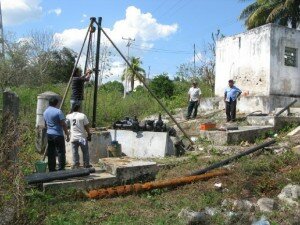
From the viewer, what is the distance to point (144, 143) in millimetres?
10742

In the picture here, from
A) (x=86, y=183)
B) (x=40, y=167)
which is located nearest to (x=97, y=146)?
(x=40, y=167)

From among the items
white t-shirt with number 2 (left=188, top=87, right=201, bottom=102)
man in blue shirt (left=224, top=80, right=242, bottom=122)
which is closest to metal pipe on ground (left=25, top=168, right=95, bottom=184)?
man in blue shirt (left=224, top=80, right=242, bottom=122)

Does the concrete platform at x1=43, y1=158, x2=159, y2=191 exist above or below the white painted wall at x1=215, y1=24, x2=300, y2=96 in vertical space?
below

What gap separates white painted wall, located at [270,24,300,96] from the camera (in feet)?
52.4

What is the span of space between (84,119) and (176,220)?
340cm

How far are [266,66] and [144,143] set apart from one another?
25.1 ft

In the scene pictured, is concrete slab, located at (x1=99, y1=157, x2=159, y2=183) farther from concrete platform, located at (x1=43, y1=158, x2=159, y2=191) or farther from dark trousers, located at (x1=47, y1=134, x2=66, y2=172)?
dark trousers, located at (x1=47, y1=134, x2=66, y2=172)

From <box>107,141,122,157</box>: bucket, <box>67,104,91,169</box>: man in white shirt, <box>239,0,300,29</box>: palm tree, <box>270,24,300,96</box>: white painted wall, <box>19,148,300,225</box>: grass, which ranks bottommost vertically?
<box>19,148,300,225</box>: grass

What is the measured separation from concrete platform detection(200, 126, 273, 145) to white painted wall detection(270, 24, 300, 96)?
4422 millimetres

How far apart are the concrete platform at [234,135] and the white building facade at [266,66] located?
139 inches

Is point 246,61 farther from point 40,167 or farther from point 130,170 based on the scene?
point 40,167

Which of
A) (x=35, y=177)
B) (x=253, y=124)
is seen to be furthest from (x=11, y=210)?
(x=253, y=124)

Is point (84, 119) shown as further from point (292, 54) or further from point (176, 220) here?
point (292, 54)

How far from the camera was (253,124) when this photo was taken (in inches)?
523
